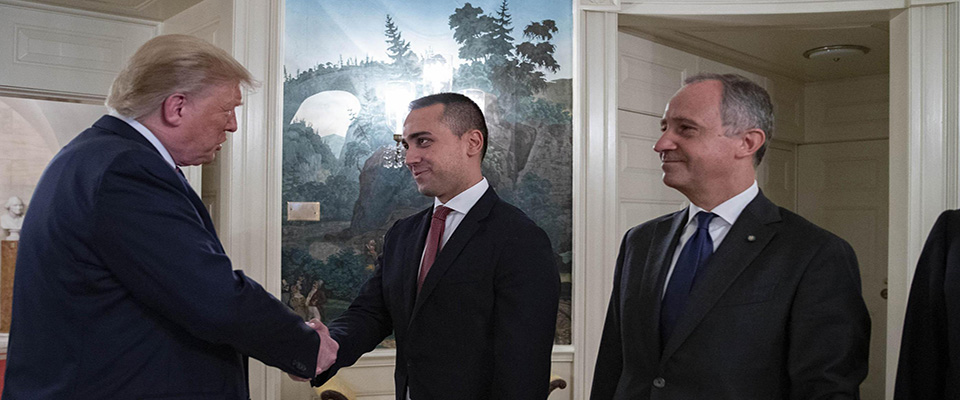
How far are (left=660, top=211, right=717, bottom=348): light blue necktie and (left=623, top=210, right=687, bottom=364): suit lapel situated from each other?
0.8 inches

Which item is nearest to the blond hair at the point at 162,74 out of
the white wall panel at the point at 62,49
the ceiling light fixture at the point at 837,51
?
the white wall panel at the point at 62,49

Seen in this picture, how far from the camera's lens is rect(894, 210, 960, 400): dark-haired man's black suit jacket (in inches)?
60.6

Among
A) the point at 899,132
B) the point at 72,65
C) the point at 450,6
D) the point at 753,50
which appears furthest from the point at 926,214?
the point at 72,65

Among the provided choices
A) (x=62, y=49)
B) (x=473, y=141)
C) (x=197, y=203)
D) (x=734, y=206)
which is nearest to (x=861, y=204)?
(x=473, y=141)

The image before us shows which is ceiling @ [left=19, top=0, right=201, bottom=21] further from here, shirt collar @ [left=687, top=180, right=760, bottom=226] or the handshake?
shirt collar @ [left=687, top=180, right=760, bottom=226]

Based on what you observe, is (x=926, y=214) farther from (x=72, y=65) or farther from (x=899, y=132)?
(x=72, y=65)

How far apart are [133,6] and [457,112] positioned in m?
3.02

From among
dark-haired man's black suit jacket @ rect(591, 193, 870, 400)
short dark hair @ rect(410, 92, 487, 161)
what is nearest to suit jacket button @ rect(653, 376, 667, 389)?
dark-haired man's black suit jacket @ rect(591, 193, 870, 400)

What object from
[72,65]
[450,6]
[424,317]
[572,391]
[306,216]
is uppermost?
[450,6]

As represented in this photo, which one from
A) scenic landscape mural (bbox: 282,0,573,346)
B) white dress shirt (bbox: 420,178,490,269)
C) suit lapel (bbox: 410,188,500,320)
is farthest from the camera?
scenic landscape mural (bbox: 282,0,573,346)

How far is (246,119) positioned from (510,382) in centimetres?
250

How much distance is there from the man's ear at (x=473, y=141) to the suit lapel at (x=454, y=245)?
168 mm

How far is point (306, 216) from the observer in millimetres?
4281

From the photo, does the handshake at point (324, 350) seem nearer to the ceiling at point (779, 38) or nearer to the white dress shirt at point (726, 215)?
the white dress shirt at point (726, 215)
